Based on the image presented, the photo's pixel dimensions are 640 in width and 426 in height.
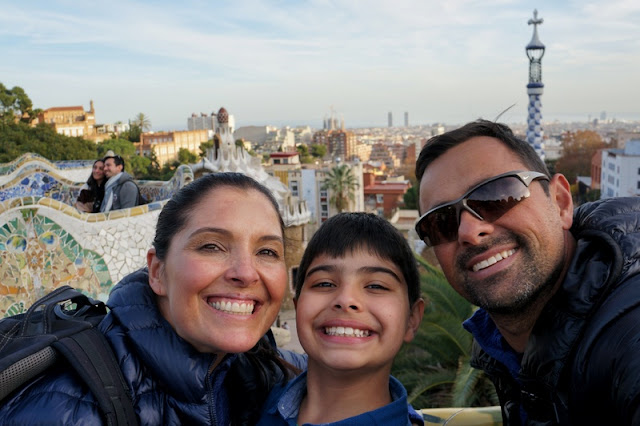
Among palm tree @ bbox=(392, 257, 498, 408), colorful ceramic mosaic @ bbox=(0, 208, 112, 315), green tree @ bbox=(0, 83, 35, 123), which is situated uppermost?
green tree @ bbox=(0, 83, 35, 123)

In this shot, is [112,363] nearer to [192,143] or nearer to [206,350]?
[206,350]

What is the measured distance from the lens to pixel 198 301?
2102mm

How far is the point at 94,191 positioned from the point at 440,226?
736cm

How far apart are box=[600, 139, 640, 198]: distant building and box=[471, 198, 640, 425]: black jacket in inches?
1734

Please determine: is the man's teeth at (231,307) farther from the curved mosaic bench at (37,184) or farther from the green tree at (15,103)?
the green tree at (15,103)

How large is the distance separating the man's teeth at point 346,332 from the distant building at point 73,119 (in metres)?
75.5

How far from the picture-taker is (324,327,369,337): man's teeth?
7.25ft

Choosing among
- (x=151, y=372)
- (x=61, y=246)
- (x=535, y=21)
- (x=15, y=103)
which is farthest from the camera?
(x=15, y=103)

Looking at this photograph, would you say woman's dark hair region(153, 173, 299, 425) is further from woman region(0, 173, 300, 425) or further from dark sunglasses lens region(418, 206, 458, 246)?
dark sunglasses lens region(418, 206, 458, 246)

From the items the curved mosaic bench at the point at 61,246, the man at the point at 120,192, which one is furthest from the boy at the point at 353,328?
the man at the point at 120,192

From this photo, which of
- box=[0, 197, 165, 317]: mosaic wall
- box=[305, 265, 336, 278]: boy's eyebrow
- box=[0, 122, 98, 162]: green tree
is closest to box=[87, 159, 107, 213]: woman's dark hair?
box=[0, 197, 165, 317]: mosaic wall

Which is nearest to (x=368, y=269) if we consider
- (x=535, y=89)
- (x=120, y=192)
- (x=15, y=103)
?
(x=120, y=192)

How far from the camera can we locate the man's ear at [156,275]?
2250 mm

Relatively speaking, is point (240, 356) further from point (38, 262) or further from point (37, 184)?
point (37, 184)
